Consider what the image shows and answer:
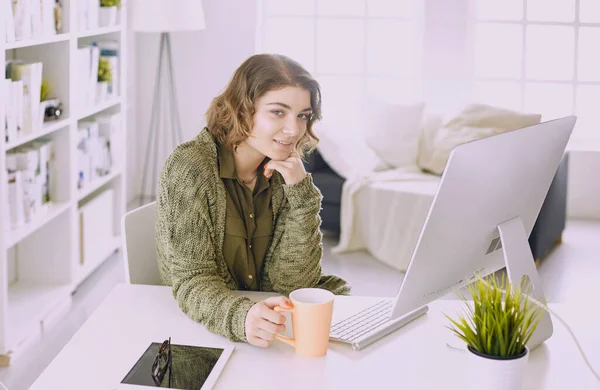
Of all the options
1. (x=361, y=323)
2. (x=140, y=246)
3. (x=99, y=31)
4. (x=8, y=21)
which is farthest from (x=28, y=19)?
(x=361, y=323)

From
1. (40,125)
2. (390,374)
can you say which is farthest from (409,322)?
(40,125)

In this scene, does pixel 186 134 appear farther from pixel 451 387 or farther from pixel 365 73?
pixel 451 387

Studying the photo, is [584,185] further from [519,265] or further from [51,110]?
[519,265]

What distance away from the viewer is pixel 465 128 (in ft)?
16.5

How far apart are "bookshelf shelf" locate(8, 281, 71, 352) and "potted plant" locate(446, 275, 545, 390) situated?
2.38m

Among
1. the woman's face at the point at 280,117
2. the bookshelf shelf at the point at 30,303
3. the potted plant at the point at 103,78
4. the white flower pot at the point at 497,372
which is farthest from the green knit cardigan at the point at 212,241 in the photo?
the potted plant at the point at 103,78

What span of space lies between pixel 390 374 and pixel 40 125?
2432mm

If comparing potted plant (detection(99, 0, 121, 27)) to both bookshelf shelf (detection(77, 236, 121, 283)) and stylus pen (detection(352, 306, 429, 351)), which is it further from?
stylus pen (detection(352, 306, 429, 351))

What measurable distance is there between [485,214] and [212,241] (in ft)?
2.18

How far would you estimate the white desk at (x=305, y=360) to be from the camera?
158cm

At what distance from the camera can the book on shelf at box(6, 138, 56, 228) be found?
11.4 ft

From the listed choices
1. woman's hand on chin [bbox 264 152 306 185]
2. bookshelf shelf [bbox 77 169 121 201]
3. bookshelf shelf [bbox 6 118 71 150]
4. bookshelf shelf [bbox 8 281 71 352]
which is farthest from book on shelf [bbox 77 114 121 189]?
woman's hand on chin [bbox 264 152 306 185]

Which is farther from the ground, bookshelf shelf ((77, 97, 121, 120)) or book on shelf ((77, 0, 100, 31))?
book on shelf ((77, 0, 100, 31))

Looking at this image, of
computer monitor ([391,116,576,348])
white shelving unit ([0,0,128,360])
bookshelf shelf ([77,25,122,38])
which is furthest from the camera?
bookshelf shelf ([77,25,122,38])
